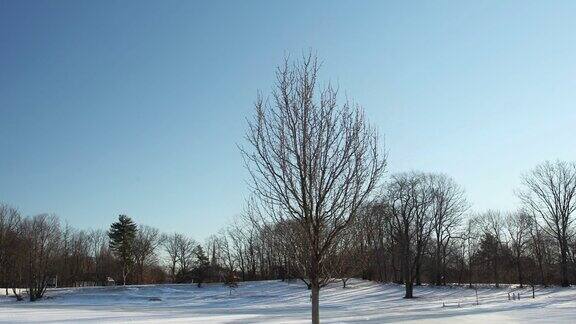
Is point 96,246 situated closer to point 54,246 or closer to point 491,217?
point 54,246

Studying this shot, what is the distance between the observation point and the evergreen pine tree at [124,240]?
7969 cm

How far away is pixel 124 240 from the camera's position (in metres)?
80.4

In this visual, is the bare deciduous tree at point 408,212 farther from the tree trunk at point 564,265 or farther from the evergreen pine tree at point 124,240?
the evergreen pine tree at point 124,240

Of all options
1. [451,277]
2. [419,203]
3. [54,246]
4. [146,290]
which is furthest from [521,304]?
[54,246]

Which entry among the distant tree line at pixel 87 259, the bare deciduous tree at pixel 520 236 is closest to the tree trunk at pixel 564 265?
the bare deciduous tree at pixel 520 236

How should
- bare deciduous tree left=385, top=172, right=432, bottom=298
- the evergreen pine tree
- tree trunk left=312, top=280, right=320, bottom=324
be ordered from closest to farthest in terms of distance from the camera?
tree trunk left=312, top=280, right=320, bottom=324
bare deciduous tree left=385, top=172, right=432, bottom=298
the evergreen pine tree

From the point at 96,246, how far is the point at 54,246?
137 feet

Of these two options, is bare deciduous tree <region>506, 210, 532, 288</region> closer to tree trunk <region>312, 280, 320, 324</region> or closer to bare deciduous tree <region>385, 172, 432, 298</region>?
bare deciduous tree <region>385, 172, 432, 298</region>

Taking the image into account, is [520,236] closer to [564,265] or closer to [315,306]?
[564,265]

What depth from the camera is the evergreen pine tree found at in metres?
79.7

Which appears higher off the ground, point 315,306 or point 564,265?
point 315,306

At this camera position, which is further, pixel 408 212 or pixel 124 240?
pixel 124 240

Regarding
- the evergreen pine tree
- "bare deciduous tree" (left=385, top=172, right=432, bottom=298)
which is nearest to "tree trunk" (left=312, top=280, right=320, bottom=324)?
"bare deciduous tree" (left=385, top=172, right=432, bottom=298)

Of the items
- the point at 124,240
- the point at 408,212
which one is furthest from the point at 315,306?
the point at 124,240
